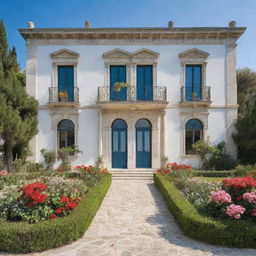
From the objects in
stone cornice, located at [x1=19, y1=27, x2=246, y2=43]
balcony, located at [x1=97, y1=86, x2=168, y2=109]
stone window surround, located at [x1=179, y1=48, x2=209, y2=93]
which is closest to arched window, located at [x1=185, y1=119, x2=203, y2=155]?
balcony, located at [x1=97, y1=86, x2=168, y2=109]

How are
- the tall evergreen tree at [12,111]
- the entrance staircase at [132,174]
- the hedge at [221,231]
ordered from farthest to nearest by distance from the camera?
1. the entrance staircase at [132,174]
2. the tall evergreen tree at [12,111]
3. the hedge at [221,231]

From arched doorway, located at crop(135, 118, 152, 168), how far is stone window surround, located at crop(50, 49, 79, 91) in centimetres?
528

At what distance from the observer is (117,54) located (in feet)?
40.5

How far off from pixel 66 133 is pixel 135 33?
8347mm

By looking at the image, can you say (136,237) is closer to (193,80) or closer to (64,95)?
(64,95)

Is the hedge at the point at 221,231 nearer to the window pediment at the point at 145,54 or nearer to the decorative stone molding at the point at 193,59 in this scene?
the decorative stone molding at the point at 193,59

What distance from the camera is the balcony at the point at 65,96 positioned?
39.1ft

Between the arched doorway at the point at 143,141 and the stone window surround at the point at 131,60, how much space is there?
2808 mm

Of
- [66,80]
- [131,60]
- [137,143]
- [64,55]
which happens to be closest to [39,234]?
[137,143]

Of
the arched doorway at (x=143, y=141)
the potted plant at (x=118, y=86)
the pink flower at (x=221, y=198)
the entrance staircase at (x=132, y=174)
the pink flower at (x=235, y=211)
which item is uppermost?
the potted plant at (x=118, y=86)

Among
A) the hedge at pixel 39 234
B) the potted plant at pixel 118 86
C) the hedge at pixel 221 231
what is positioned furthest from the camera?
the potted plant at pixel 118 86

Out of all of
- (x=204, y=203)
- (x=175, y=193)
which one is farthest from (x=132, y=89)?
(x=204, y=203)

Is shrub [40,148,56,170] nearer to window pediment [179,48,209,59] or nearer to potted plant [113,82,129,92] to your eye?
potted plant [113,82,129,92]

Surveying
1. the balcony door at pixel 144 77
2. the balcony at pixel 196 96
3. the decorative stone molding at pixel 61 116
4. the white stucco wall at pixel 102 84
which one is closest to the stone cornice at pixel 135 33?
the white stucco wall at pixel 102 84
